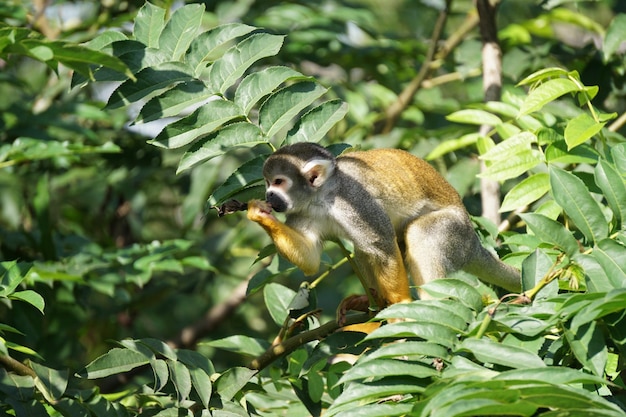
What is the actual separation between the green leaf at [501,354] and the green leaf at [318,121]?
115 cm

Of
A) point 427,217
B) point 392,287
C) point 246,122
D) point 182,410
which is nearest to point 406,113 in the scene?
point 427,217

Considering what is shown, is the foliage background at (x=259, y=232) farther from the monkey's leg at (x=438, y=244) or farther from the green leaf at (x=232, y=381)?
the monkey's leg at (x=438, y=244)

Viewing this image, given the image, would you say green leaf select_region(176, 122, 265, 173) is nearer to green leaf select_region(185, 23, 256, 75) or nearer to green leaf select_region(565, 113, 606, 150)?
green leaf select_region(185, 23, 256, 75)

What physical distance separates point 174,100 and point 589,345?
1.37 metres

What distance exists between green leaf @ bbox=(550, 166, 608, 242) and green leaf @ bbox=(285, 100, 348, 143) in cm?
83

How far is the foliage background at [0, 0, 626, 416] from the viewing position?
1.82 meters

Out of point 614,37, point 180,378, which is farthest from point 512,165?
point 180,378

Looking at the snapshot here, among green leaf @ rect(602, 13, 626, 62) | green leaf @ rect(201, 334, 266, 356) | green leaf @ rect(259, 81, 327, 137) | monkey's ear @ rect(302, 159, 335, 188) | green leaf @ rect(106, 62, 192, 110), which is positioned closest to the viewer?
green leaf @ rect(106, 62, 192, 110)

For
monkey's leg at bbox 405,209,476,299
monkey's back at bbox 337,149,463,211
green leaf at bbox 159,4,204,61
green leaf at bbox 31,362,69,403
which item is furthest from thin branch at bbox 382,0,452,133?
green leaf at bbox 31,362,69,403

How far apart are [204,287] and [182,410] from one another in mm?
3128

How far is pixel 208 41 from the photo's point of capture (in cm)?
250

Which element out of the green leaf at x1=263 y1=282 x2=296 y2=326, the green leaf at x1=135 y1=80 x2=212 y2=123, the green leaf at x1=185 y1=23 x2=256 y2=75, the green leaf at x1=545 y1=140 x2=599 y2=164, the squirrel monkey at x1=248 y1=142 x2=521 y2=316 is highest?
the green leaf at x1=185 y1=23 x2=256 y2=75

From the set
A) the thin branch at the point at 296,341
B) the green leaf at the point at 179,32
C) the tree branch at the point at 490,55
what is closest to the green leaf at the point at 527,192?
the thin branch at the point at 296,341

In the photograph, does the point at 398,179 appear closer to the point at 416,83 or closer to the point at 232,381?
the point at 232,381
